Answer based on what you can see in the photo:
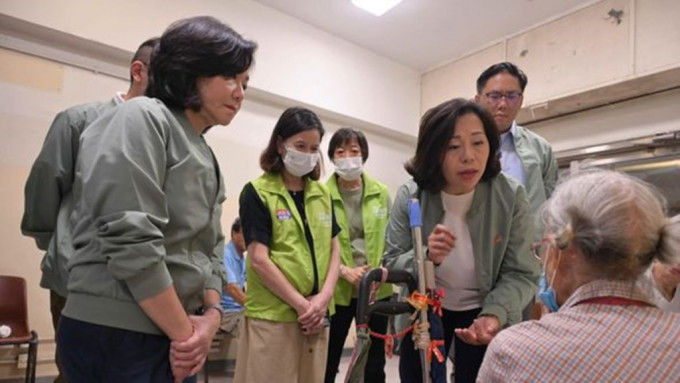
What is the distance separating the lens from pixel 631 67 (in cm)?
375

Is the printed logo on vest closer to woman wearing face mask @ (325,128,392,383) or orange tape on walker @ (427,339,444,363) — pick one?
woman wearing face mask @ (325,128,392,383)

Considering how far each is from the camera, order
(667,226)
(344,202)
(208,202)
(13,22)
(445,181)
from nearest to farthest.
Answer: (667,226) < (208,202) < (445,181) < (344,202) < (13,22)

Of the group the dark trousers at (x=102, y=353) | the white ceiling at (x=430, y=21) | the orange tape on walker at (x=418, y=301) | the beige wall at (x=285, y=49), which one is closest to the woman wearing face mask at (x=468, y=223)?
the orange tape on walker at (x=418, y=301)

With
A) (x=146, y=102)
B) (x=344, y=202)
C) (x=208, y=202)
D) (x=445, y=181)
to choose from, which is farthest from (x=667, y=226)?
(x=344, y=202)

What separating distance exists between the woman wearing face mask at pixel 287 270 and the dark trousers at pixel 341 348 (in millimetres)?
235

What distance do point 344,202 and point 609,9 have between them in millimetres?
3094

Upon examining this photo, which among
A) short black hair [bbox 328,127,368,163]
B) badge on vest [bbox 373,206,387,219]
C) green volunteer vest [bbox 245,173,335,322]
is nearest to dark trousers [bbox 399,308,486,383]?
green volunteer vest [bbox 245,173,335,322]

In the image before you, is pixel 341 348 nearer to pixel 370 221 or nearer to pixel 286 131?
pixel 370 221

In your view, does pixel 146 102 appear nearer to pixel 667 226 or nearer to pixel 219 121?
pixel 219 121

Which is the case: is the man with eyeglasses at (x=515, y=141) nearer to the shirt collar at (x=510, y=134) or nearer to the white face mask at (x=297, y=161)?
the shirt collar at (x=510, y=134)

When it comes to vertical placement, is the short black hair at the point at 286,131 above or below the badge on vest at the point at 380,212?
above

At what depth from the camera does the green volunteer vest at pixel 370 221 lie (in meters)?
2.47

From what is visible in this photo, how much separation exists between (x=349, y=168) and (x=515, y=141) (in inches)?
35.3

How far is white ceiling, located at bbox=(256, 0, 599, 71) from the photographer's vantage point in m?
4.30
